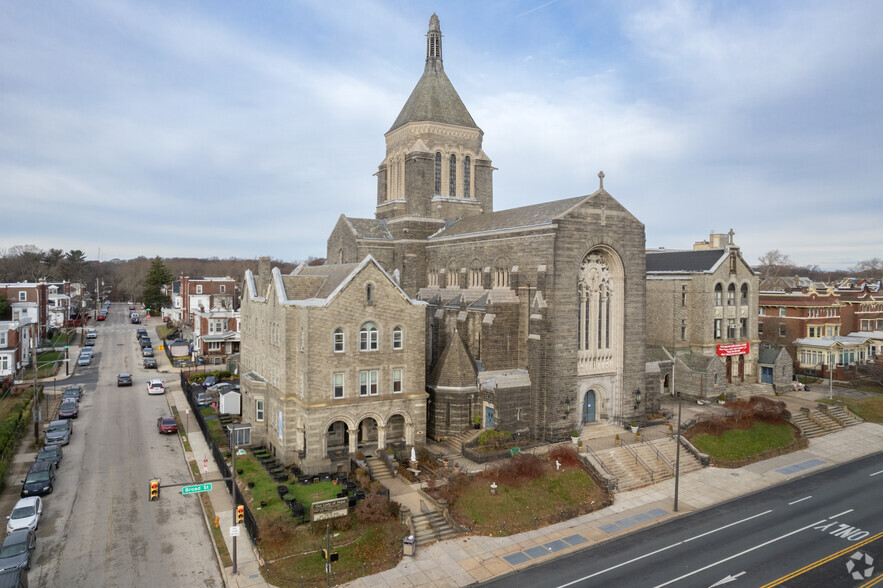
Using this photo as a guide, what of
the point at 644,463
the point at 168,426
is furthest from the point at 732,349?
the point at 168,426

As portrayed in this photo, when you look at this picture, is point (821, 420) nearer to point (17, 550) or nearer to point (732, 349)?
point (732, 349)

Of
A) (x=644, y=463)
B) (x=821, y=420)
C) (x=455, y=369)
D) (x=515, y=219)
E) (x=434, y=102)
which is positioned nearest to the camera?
(x=644, y=463)

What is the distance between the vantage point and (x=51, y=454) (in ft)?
109

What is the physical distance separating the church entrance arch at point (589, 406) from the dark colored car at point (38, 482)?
32.0 m

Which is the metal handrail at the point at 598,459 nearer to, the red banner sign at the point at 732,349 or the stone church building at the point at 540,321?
the stone church building at the point at 540,321

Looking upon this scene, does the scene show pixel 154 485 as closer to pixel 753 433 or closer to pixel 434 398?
pixel 434 398

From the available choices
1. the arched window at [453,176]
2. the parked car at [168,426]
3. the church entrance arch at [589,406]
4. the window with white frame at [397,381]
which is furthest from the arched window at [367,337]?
the arched window at [453,176]

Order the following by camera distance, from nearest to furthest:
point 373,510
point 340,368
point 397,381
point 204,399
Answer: point 373,510 → point 340,368 → point 397,381 → point 204,399

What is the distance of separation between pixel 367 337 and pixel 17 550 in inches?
715

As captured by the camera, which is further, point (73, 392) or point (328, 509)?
point (73, 392)

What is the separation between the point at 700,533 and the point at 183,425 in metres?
35.7

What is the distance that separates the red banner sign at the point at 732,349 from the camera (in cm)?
5023

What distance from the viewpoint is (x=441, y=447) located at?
1405 inches

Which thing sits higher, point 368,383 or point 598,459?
point 368,383
